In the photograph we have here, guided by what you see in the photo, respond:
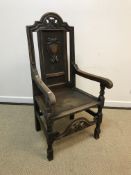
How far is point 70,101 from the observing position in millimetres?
1438

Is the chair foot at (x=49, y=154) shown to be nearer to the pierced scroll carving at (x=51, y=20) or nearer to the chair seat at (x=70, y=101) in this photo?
the chair seat at (x=70, y=101)

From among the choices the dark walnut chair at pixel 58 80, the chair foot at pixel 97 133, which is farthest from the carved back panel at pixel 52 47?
the chair foot at pixel 97 133

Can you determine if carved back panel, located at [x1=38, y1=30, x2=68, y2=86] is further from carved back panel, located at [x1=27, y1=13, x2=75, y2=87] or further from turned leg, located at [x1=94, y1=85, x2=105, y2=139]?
turned leg, located at [x1=94, y1=85, x2=105, y2=139]

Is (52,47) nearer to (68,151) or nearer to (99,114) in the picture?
(99,114)

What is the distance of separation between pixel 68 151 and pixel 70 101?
46cm

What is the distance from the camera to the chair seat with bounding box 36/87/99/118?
1286 millimetres

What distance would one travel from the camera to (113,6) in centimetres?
178

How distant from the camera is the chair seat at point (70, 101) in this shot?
1286 millimetres

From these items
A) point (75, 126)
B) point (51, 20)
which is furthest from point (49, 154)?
point (51, 20)

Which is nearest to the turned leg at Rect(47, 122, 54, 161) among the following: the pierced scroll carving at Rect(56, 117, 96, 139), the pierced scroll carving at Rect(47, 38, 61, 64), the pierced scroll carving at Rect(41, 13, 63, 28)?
the pierced scroll carving at Rect(56, 117, 96, 139)

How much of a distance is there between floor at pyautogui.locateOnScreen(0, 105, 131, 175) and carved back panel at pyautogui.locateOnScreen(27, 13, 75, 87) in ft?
1.98

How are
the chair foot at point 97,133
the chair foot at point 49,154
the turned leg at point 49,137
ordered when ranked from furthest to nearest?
the chair foot at point 97,133, the chair foot at point 49,154, the turned leg at point 49,137

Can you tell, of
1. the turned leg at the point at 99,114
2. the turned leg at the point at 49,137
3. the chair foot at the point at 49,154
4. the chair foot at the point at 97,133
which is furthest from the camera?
the chair foot at the point at 97,133

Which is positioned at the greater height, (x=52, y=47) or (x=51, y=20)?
(x=51, y=20)
